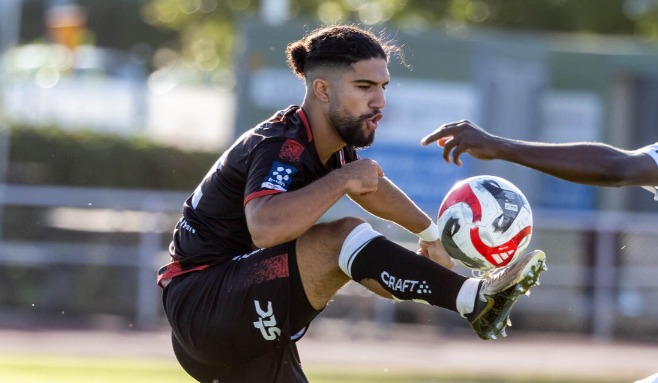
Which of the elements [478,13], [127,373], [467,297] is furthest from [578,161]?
[478,13]

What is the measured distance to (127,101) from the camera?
86.3ft

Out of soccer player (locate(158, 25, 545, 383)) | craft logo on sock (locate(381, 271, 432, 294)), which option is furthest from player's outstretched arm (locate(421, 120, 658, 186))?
craft logo on sock (locate(381, 271, 432, 294))

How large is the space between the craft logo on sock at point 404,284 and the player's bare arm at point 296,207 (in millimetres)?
415

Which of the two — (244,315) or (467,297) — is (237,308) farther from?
(467,297)

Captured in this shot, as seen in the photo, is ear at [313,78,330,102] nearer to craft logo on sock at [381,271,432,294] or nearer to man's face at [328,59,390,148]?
man's face at [328,59,390,148]

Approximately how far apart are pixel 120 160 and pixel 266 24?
3777mm

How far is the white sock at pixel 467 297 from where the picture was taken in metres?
5.72

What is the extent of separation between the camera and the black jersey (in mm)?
5922

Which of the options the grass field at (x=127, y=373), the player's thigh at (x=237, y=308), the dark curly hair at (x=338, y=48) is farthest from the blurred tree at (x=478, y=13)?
the player's thigh at (x=237, y=308)

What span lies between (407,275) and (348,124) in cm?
85

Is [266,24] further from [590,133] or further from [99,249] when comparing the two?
[590,133]

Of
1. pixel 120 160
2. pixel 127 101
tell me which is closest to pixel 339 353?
pixel 120 160

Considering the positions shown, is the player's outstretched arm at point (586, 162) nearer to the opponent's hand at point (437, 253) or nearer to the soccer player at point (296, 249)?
the soccer player at point (296, 249)

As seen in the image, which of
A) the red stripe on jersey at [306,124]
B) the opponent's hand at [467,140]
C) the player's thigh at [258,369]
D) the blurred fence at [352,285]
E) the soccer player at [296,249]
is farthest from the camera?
the blurred fence at [352,285]
